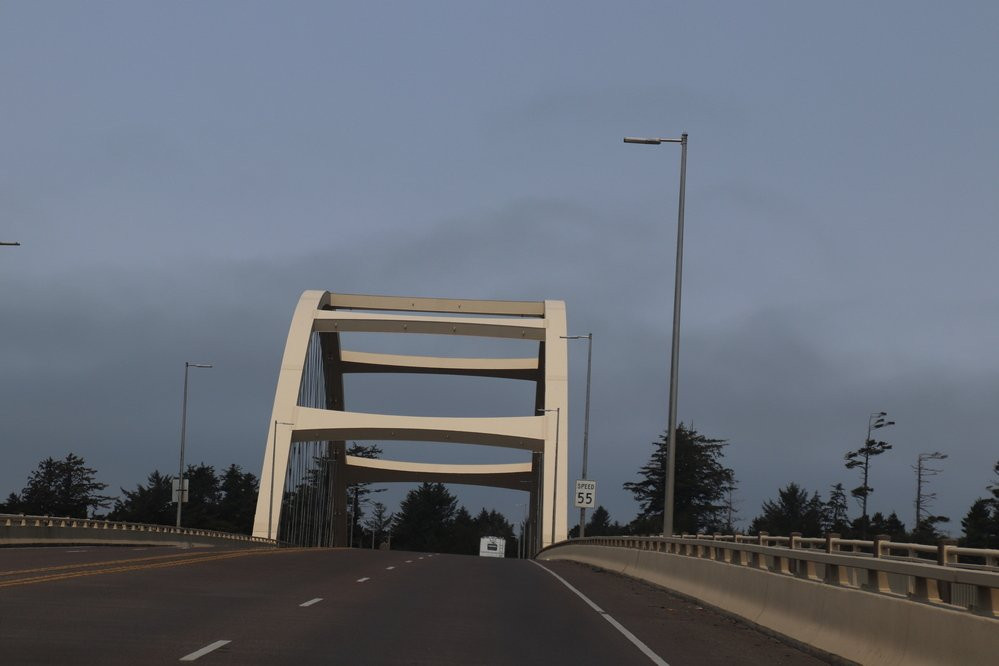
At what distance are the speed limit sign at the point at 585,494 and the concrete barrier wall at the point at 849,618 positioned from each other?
3234 centimetres

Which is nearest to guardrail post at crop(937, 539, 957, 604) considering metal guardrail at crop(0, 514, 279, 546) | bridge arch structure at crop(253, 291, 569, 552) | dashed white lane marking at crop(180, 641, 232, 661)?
dashed white lane marking at crop(180, 641, 232, 661)

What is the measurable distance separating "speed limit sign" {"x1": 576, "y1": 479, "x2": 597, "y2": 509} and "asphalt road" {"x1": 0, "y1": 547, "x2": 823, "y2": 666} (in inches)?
1193

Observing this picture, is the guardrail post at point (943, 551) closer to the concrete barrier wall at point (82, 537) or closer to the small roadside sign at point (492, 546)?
the concrete barrier wall at point (82, 537)

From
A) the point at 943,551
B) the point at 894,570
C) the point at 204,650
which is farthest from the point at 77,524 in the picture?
the point at 943,551

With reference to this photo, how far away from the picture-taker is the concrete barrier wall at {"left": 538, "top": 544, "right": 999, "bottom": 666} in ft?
35.0

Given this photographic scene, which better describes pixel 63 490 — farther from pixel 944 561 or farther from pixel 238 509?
pixel 944 561

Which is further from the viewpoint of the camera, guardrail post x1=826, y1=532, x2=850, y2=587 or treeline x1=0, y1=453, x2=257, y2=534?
treeline x1=0, y1=453, x2=257, y2=534

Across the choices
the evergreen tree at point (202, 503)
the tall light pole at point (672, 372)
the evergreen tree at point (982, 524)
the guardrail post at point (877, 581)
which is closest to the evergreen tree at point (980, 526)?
the evergreen tree at point (982, 524)

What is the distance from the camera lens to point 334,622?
16.1 m

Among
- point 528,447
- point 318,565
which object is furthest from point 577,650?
point 528,447

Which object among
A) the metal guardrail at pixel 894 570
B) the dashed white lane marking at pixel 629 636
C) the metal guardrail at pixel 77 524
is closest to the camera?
the metal guardrail at pixel 894 570

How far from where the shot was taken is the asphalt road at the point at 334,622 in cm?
1282

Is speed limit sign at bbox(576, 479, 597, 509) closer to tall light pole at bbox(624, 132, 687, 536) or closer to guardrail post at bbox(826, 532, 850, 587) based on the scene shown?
tall light pole at bbox(624, 132, 687, 536)

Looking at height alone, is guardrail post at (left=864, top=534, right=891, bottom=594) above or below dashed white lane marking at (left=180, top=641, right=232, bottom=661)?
above
